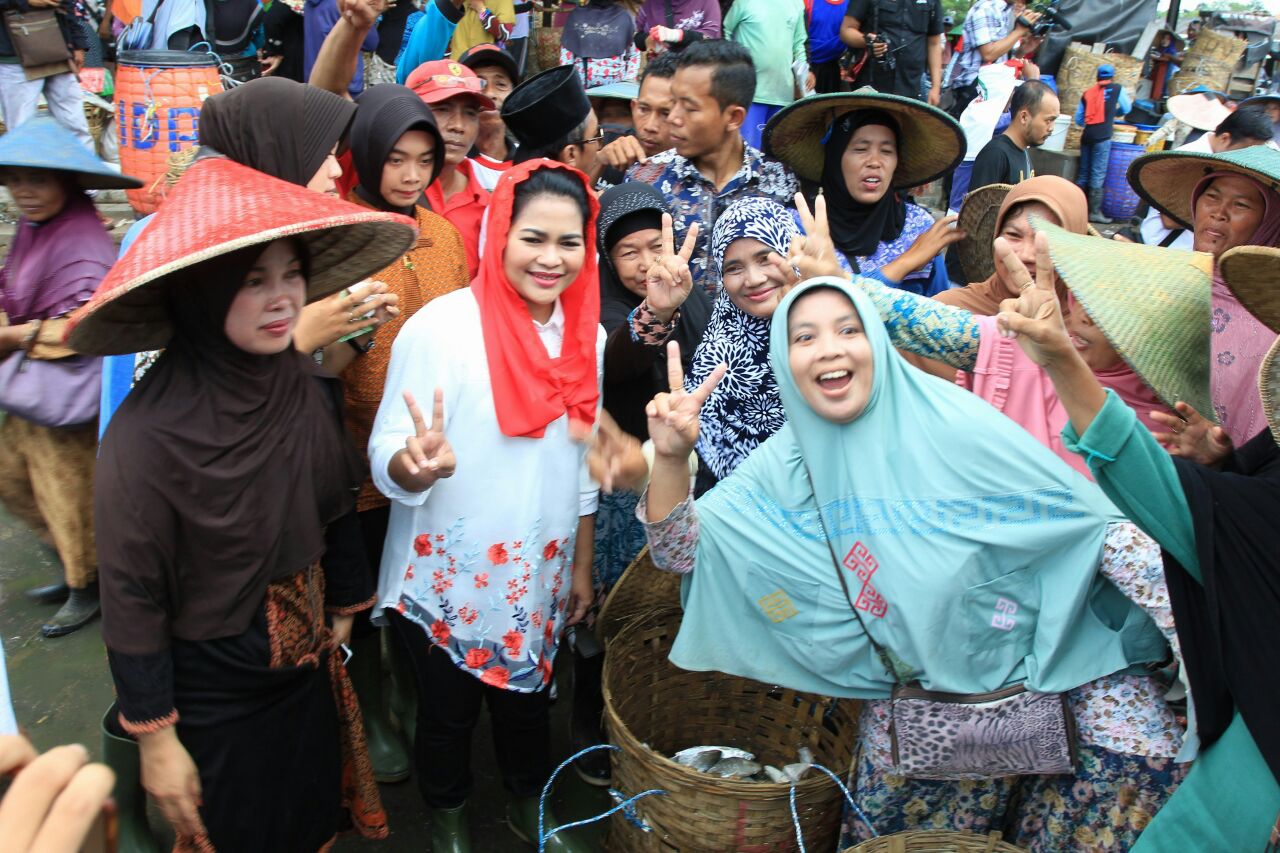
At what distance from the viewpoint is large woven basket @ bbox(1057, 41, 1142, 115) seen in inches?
397

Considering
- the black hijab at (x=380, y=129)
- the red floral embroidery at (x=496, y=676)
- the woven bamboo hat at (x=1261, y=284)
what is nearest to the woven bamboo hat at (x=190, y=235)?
the black hijab at (x=380, y=129)

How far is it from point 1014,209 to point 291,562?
2623mm

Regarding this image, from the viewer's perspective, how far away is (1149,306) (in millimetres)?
2244

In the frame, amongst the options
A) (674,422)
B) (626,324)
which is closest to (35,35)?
(626,324)

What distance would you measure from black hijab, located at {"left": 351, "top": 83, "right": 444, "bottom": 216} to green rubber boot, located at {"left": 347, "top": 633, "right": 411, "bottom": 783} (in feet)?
4.76

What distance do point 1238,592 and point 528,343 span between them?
1.66 m

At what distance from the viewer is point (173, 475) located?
Result: 1.85 meters

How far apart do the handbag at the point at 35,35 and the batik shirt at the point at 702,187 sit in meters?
3.94

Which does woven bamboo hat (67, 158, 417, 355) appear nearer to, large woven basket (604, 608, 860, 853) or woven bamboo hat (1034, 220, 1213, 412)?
large woven basket (604, 608, 860, 853)

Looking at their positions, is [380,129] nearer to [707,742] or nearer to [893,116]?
[893,116]

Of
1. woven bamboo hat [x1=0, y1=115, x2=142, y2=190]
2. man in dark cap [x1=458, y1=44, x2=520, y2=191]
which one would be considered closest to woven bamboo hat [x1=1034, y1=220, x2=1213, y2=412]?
man in dark cap [x1=458, y1=44, x2=520, y2=191]

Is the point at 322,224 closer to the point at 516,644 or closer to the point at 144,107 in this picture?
the point at 516,644

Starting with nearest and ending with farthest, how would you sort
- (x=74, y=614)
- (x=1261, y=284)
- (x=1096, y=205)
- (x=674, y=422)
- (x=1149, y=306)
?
1. (x=1261, y=284)
2. (x=674, y=422)
3. (x=1149, y=306)
4. (x=74, y=614)
5. (x=1096, y=205)

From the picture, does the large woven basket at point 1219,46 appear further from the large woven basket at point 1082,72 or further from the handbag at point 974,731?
the handbag at point 974,731
